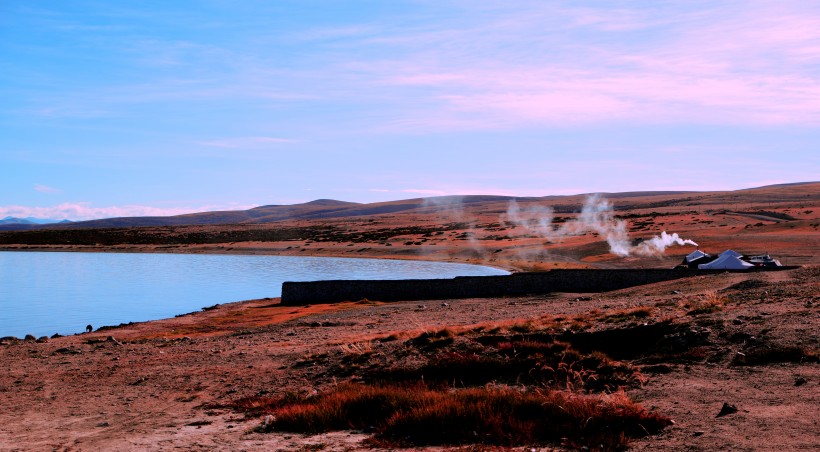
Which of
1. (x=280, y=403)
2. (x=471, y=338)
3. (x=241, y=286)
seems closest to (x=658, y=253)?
(x=241, y=286)

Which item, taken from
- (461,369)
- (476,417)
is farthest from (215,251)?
(476,417)

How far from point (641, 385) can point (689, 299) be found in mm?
8568

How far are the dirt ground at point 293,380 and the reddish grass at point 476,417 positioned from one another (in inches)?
14.3

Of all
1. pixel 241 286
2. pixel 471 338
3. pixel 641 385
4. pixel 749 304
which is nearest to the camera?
pixel 641 385

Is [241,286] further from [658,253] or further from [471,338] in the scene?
[471,338]

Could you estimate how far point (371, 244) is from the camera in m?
80.4

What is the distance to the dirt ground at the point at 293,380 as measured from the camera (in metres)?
8.49

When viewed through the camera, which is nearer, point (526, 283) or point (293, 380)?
point (293, 380)

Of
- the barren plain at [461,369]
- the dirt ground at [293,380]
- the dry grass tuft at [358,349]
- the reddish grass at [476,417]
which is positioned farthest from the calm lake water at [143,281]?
the reddish grass at [476,417]

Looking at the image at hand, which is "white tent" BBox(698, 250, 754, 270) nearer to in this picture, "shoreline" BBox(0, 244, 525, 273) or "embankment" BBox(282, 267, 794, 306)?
"embankment" BBox(282, 267, 794, 306)

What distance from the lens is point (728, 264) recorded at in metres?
28.6

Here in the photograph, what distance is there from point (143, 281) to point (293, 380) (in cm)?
4126

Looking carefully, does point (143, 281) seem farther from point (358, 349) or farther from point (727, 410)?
point (727, 410)

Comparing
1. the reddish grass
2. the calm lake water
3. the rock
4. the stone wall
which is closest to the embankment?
the stone wall
